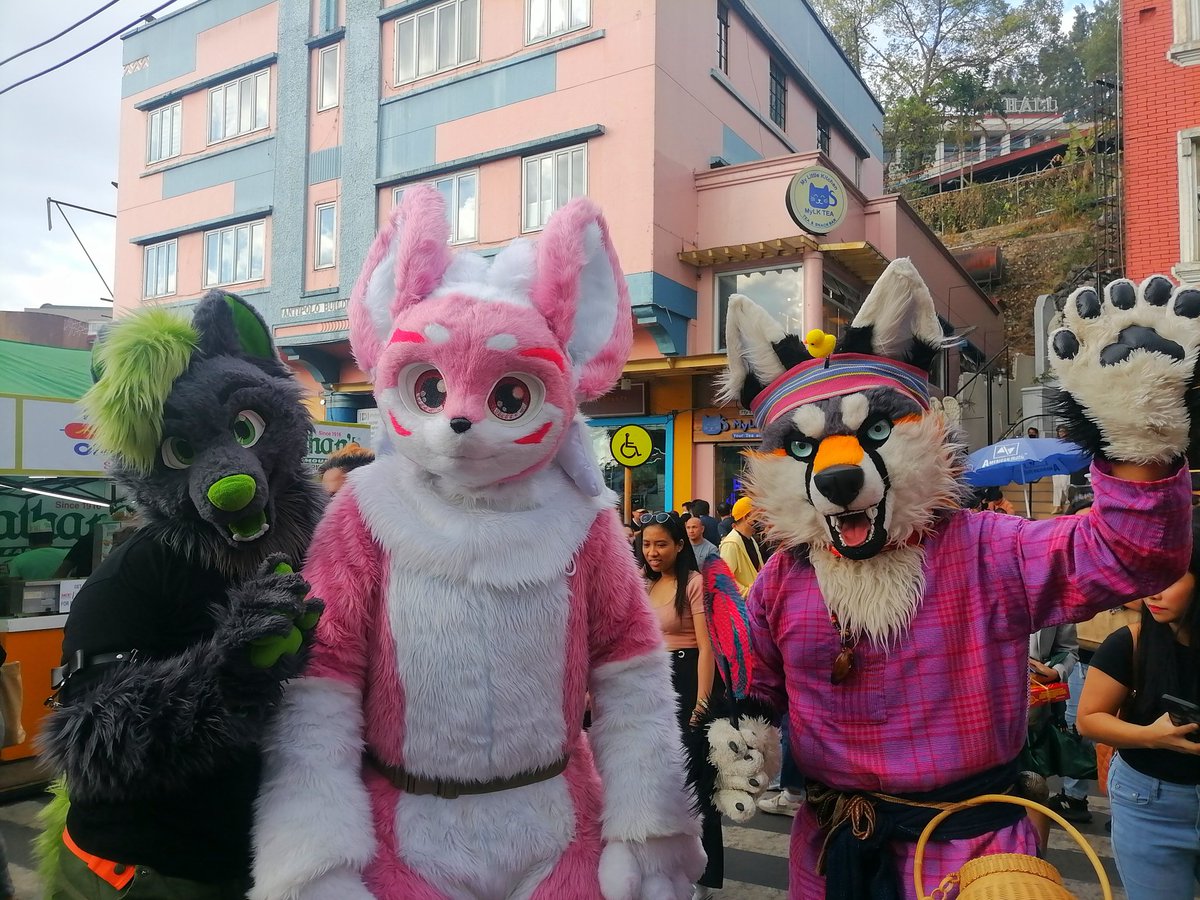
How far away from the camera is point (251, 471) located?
185 centimetres

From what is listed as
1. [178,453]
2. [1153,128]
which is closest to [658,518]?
[178,453]

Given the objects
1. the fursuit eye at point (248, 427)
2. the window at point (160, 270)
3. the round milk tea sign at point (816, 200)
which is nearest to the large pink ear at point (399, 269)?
the fursuit eye at point (248, 427)

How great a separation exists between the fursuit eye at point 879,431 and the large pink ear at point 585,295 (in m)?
0.65

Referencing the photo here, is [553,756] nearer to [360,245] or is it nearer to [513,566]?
[513,566]

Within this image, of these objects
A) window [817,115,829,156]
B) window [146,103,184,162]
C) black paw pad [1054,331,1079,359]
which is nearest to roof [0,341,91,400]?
black paw pad [1054,331,1079,359]

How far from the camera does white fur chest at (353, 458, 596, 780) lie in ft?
5.96

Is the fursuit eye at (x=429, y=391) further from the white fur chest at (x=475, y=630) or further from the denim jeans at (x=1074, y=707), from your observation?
the denim jeans at (x=1074, y=707)

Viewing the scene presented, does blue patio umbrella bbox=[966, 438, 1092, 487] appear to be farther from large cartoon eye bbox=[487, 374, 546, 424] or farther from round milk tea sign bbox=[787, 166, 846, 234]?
large cartoon eye bbox=[487, 374, 546, 424]

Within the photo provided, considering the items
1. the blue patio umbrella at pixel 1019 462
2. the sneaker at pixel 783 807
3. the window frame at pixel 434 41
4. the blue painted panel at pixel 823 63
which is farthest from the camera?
the blue painted panel at pixel 823 63

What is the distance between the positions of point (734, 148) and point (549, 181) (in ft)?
11.1

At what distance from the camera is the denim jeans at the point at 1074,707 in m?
4.38

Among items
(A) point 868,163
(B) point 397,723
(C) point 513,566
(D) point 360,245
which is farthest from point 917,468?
(A) point 868,163

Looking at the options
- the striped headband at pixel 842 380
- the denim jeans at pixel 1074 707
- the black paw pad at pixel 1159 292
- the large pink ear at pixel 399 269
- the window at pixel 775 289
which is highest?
the window at pixel 775 289

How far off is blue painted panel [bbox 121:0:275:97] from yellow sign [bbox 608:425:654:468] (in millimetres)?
12850
